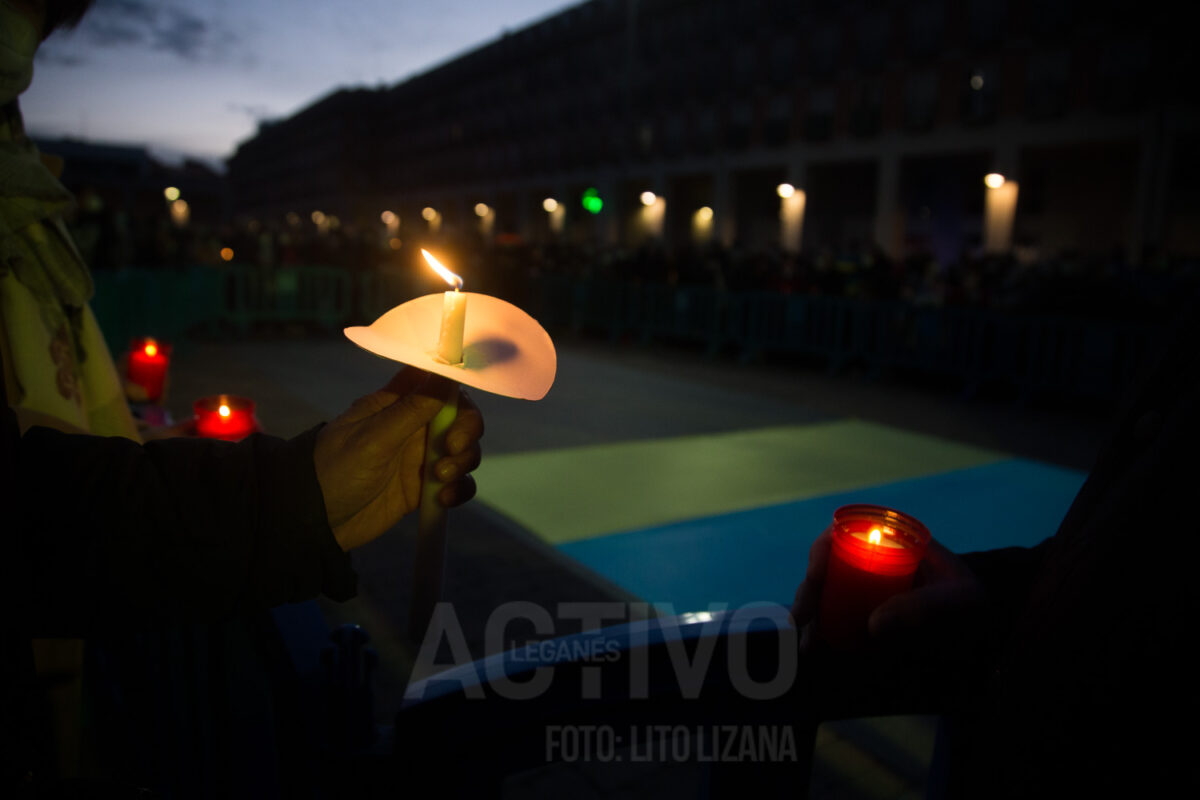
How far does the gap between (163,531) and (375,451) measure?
12.6 inches

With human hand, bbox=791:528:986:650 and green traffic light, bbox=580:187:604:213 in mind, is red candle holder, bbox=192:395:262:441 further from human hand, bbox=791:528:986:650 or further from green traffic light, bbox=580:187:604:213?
green traffic light, bbox=580:187:604:213

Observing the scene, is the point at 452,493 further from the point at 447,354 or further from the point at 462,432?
the point at 447,354

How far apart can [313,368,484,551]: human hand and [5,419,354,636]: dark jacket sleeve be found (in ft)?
0.14

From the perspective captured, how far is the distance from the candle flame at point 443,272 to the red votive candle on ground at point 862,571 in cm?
75

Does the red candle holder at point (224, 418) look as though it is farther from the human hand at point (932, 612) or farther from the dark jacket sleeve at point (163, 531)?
the human hand at point (932, 612)

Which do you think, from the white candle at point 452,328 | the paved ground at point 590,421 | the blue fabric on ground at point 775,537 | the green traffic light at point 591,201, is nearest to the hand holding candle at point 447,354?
the white candle at point 452,328

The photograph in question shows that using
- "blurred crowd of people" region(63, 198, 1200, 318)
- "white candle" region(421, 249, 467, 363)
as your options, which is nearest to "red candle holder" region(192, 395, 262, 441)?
"white candle" region(421, 249, 467, 363)

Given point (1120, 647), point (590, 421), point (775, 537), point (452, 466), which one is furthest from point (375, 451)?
point (590, 421)

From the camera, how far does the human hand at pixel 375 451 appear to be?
3.95 ft

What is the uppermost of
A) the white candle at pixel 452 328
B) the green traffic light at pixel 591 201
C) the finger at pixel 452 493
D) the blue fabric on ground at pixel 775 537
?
the green traffic light at pixel 591 201

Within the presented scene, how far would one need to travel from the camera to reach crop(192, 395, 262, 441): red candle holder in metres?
2.09

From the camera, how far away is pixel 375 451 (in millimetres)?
1222

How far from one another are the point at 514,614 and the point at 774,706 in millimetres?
2920

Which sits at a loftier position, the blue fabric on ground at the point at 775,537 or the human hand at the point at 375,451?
the human hand at the point at 375,451
